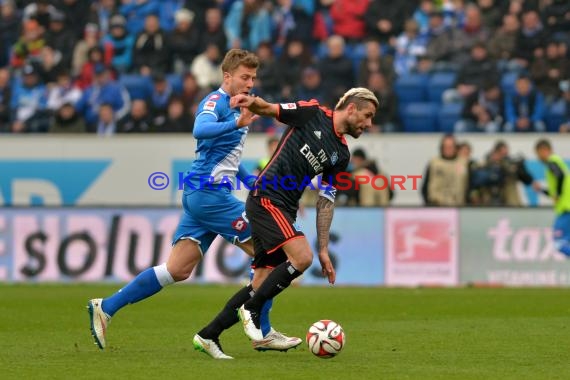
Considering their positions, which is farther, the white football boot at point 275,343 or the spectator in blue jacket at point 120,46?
the spectator in blue jacket at point 120,46

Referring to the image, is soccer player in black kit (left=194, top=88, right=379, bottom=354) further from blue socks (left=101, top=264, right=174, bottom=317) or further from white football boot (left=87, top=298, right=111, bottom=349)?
white football boot (left=87, top=298, right=111, bottom=349)

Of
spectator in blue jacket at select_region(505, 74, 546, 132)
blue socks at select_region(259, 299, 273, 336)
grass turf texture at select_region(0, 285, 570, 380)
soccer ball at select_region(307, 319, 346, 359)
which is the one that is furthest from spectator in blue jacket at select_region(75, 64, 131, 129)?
soccer ball at select_region(307, 319, 346, 359)

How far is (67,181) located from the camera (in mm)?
22156

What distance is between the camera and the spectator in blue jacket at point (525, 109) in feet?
72.4

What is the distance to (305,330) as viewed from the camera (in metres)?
12.0

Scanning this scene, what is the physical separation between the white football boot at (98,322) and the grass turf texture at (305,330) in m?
0.11

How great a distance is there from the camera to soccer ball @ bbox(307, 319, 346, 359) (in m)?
9.56

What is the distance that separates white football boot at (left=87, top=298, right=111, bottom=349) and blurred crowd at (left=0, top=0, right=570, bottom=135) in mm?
12420

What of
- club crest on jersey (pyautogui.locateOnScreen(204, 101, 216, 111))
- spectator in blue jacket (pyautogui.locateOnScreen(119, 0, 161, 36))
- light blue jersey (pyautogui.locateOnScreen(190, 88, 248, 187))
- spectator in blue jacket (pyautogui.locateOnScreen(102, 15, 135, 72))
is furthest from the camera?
spectator in blue jacket (pyautogui.locateOnScreen(119, 0, 161, 36))

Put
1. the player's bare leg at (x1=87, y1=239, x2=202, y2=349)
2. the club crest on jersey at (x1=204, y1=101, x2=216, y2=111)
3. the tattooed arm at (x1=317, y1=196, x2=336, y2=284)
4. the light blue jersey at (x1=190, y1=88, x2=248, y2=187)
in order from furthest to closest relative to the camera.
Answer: the player's bare leg at (x1=87, y1=239, x2=202, y2=349) → the light blue jersey at (x1=190, y1=88, x2=248, y2=187) → the club crest on jersey at (x1=204, y1=101, x2=216, y2=111) → the tattooed arm at (x1=317, y1=196, x2=336, y2=284)

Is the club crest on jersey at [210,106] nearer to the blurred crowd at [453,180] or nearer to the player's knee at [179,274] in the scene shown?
the player's knee at [179,274]

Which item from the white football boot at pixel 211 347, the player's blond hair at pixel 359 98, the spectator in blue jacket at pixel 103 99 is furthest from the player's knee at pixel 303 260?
the spectator in blue jacket at pixel 103 99

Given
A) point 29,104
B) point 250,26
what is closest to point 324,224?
point 29,104

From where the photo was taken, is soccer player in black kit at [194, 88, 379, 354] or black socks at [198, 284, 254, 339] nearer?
soccer player in black kit at [194, 88, 379, 354]
